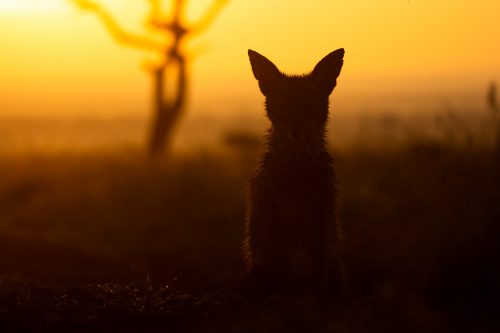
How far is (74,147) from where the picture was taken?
A: 20.3m

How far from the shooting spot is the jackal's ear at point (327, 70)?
22.5ft

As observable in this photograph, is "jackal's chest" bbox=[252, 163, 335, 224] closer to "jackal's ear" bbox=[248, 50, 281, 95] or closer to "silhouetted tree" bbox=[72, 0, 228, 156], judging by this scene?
"jackal's ear" bbox=[248, 50, 281, 95]

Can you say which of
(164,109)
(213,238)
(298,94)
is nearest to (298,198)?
(298,94)

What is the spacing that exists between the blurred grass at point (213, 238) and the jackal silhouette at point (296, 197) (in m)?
0.41

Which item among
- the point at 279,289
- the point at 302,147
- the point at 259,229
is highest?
the point at 302,147

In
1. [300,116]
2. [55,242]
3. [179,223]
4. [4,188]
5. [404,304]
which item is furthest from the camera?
[4,188]

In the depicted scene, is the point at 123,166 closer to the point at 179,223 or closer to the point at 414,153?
the point at 179,223

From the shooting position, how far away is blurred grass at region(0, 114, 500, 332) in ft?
18.1

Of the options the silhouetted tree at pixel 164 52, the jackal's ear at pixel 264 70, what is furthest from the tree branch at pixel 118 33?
the jackal's ear at pixel 264 70

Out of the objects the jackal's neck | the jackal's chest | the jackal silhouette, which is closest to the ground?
the jackal silhouette

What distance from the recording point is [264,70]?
22.7 feet

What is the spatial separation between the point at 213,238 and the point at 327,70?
23.1ft

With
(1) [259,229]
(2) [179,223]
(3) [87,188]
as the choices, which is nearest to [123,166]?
(3) [87,188]

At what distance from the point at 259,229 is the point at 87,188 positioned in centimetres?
963
